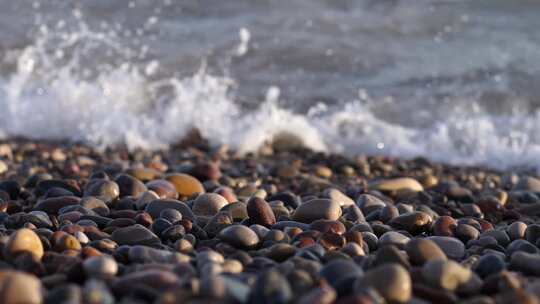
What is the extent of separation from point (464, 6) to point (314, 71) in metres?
2.66

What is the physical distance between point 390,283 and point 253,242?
0.67 m

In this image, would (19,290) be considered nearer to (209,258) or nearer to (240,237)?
(209,258)

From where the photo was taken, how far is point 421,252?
5.74 feet

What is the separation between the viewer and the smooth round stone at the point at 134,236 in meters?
2.00

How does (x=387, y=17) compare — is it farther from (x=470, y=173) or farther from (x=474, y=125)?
(x=470, y=173)

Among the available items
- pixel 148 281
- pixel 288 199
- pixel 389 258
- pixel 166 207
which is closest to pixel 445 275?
pixel 389 258

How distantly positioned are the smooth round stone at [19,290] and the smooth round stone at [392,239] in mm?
1063

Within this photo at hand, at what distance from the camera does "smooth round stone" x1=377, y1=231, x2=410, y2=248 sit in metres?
2.02

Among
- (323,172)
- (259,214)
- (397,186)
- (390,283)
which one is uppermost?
(390,283)

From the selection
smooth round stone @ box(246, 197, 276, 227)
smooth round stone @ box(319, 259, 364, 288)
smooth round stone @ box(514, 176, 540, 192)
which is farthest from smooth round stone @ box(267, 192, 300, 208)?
smooth round stone @ box(514, 176, 540, 192)

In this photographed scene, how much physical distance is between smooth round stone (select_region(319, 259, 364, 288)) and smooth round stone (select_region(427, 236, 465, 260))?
0.58 metres

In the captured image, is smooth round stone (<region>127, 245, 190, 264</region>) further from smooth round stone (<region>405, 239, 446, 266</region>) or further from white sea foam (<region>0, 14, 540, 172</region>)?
white sea foam (<region>0, 14, 540, 172</region>)

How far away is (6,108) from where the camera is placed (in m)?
6.45

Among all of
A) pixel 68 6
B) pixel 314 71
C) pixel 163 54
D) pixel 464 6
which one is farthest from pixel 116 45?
pixel 464 6
